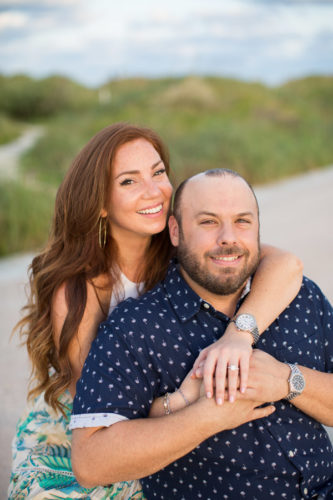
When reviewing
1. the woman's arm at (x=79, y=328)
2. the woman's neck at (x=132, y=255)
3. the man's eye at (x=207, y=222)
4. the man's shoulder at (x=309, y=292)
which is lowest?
the woman's arm at (x=79, y=328)

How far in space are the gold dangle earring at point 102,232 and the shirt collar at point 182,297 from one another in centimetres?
56

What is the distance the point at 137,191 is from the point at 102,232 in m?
0.33

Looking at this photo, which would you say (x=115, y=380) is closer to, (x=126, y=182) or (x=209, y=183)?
(x=209, y=183)

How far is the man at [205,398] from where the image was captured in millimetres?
1803

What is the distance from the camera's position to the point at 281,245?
692cm

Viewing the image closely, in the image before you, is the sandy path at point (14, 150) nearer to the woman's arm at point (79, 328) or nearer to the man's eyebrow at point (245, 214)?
the woman's arm at point (79, 328)

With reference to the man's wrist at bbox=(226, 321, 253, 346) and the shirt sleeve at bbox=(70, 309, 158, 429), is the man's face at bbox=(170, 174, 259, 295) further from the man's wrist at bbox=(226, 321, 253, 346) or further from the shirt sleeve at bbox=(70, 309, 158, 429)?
the shirt sleeve at bbox=(70, 309, 158, 429)

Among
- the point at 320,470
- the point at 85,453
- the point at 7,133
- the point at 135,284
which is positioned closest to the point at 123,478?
the point at 85,453

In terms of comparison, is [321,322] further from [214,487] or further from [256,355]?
[214,487]

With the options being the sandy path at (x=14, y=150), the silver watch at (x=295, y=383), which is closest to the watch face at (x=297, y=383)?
the silver watch at (x=295, y=383)

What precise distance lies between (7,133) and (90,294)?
55.6 feet

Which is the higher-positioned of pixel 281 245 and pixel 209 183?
pixel 209 183

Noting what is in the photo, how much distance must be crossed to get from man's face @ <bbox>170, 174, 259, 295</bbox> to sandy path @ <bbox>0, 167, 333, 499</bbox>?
1.67 m

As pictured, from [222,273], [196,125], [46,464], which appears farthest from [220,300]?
[196,125]
